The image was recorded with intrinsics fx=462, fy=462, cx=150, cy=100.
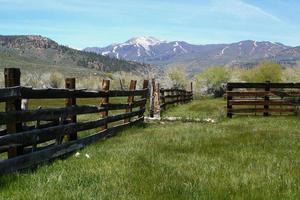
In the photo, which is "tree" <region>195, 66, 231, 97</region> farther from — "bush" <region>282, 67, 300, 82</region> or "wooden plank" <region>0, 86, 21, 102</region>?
"wooden plank" <region>0, 86, 21, 102</region>

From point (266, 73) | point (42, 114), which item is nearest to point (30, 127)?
point (42, 114)

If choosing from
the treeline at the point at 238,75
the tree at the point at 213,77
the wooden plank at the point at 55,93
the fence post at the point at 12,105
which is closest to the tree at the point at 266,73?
the treeline at the point at 238,75

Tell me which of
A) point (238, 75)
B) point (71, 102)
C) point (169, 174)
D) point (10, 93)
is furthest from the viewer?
point (238, 75)

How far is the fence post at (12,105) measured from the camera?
8422 mm

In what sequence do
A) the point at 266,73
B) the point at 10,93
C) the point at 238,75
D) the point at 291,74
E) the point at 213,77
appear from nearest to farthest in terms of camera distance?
the point at 10,93 → the point at 266,73 → the point at 291,74 → the point at 238,75 → the point at 213,77

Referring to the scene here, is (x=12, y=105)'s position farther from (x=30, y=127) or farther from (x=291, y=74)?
(x=291, y=74)

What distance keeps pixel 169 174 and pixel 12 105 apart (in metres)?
3.16

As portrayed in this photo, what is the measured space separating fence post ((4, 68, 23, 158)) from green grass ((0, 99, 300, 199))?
1.79 feet

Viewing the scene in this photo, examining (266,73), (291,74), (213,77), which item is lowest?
(213,77)

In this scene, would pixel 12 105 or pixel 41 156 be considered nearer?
pixel 12 105

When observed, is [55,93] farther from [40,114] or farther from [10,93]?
[10,93]

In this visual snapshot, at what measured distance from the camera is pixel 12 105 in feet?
28.0

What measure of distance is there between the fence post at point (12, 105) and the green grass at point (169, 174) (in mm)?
546

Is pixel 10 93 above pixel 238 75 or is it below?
above
